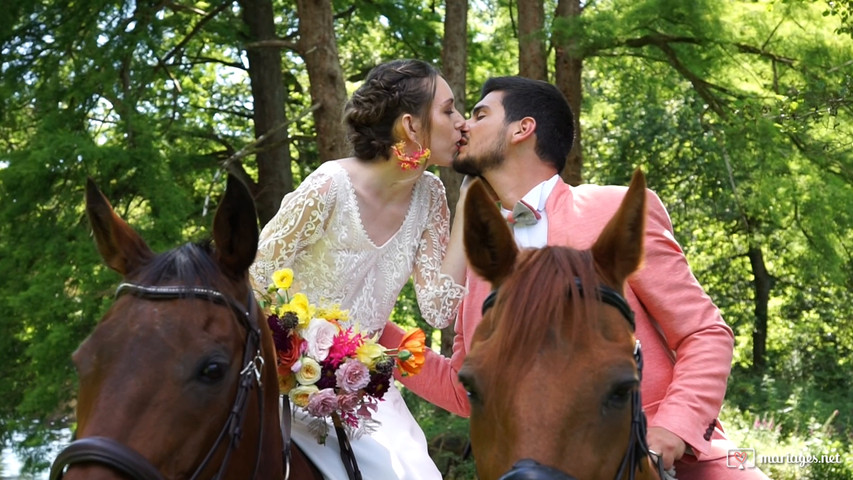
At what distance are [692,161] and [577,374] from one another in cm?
2031

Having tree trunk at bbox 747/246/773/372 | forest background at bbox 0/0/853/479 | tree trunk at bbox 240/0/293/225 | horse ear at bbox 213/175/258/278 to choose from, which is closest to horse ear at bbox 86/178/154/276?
horse ear at bbox 213/175/258/278

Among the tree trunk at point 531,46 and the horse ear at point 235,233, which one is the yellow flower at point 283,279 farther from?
the tree trunk at point 531,46

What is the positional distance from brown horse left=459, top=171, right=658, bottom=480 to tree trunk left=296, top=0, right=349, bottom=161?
8.07 m

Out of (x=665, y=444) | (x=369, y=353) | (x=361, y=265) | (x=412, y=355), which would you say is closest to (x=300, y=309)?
(x=369, y=353)

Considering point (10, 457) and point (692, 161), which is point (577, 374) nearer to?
point (10, 457)

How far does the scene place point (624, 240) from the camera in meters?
3.04

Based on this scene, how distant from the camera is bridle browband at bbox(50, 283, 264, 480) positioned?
2.88m

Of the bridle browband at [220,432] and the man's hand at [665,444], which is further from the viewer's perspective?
the man's hand at [665,444]

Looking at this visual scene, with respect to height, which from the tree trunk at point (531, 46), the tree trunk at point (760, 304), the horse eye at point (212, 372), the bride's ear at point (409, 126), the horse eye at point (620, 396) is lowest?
the tree trunk at point (760, 304)

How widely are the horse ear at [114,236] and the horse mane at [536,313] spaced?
1.30 m

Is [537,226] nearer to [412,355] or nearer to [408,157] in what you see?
[412,355]

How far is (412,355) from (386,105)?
133 centimetres

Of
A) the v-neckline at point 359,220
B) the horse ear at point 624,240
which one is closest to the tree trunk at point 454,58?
the v-neckline at point 359,220

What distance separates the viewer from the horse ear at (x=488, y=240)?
312cm
